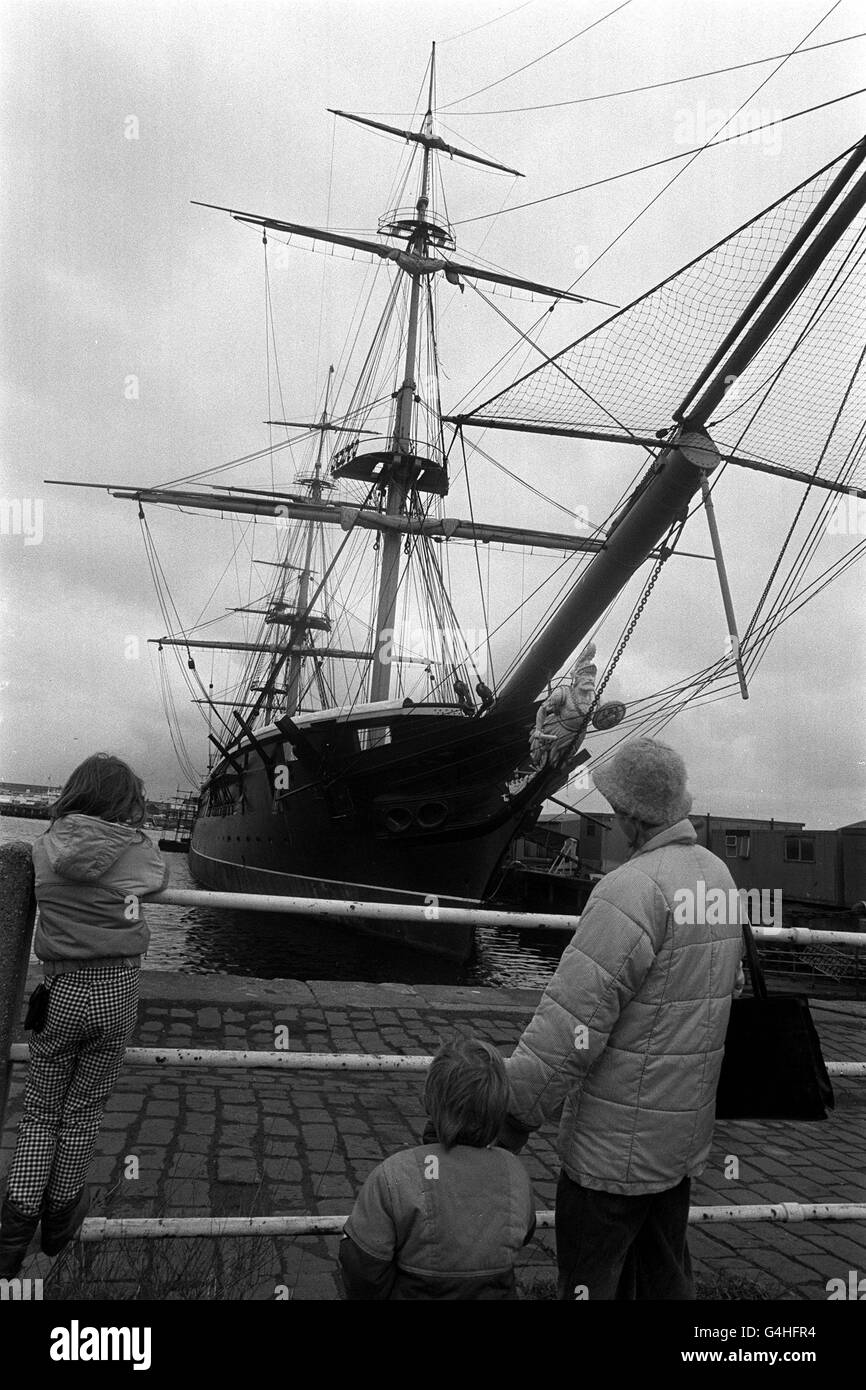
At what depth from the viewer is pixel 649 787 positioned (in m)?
2.19

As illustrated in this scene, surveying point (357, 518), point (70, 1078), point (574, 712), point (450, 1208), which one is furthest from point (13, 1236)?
point (357, 518)

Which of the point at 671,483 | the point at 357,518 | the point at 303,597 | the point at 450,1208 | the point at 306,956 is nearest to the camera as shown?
the point at 450,1208

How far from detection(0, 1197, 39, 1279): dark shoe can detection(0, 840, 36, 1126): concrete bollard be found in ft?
0.86

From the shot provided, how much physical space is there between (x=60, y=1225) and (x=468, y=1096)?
50.9 inches

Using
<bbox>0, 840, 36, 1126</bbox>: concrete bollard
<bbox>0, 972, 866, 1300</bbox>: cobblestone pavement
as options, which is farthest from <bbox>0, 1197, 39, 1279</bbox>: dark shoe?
<bbox>0, 840, 36, 1126</bbox>: concrete bollard

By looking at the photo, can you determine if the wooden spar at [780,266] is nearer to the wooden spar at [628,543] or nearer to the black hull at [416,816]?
the wooden spar at [628,543]

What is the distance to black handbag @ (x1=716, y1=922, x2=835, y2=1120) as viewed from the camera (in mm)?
2330

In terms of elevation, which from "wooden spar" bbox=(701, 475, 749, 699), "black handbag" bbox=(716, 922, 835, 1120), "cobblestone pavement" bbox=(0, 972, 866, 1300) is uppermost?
"wooden spar" bbox=(701, 475, 749, 699)

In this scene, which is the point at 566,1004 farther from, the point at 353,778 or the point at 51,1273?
the point at 353,778

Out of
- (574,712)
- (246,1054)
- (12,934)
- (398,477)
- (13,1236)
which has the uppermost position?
(398,477)

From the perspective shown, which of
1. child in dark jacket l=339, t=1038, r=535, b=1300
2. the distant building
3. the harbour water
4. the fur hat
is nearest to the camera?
child in dark jacket l=339, t=1038, r=535, b=1300

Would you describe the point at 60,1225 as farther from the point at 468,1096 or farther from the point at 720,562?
the point at 720,562

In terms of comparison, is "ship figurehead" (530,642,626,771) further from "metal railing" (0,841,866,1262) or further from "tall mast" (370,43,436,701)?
"metal railing" (0,841,866,1262)
